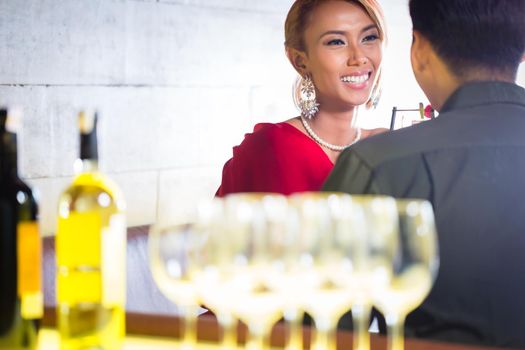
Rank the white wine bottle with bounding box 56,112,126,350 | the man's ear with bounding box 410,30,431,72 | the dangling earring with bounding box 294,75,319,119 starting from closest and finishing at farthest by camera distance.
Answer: the white wine bottle with bounding box 56,112,126,350
the man's ear with bounding box 410,30,431,72
the dangling earring with bounding box 294,75,319,119

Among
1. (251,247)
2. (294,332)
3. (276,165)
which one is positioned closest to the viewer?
(251,247)

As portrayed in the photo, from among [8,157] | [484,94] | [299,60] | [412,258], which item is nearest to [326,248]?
[412,258]

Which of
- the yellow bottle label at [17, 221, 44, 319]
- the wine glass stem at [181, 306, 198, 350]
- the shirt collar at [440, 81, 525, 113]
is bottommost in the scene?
the wine glass stem at [181, 306, 198, 350]

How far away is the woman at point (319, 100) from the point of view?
2.57 meters

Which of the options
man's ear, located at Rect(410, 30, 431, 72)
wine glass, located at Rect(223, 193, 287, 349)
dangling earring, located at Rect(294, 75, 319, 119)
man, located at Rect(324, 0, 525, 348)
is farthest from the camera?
dangling earring, located at Rect(294, 75, 319, 119)

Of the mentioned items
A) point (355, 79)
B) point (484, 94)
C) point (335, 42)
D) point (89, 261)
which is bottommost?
point (89, 261)

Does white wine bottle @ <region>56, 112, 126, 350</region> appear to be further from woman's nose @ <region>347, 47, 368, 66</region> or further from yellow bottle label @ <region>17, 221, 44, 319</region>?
woman's nose @ <region>347, 47, 368, 66</region>

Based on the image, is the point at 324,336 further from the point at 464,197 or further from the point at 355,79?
the point at 355,79

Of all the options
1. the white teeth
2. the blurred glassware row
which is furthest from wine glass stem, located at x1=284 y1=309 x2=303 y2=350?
the white teeth

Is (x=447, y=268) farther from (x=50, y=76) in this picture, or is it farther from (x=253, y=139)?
(x=50, y=76)

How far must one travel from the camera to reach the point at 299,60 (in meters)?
2.72

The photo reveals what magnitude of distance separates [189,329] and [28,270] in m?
0.25

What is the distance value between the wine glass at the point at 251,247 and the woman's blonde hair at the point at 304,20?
5.45 ft

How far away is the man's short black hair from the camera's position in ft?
5.39
